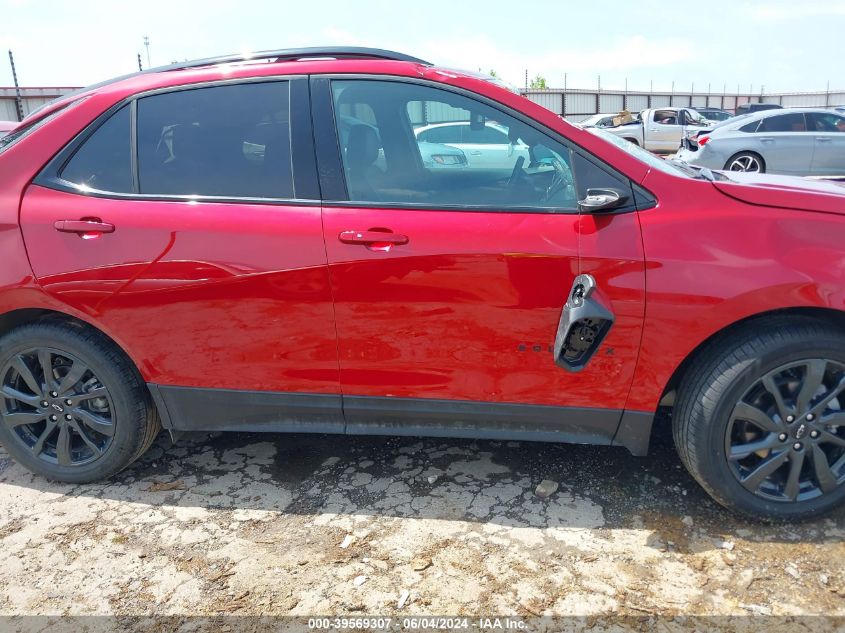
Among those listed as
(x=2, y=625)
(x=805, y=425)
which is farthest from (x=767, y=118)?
(x=2, y=625)

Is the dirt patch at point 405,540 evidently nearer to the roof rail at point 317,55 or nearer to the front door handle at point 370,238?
the front door handle at point 370,238

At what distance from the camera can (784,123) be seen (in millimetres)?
11516

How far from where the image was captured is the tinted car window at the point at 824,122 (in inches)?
452

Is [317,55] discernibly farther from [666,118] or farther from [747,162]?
[666,118]

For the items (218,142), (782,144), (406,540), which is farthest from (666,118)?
(406,540)

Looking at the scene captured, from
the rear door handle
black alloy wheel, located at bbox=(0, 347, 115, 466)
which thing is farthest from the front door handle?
black alloy wheel, located at bbox=(0, 347, 115, 466)

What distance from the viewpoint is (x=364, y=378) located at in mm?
2641

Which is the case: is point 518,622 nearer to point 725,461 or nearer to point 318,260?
point 725,461

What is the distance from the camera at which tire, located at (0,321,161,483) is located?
111 inches

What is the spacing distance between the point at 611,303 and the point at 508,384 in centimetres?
52

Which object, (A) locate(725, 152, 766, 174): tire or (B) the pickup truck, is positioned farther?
(B) the pickup truck

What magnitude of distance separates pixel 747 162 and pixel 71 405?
11.7 m

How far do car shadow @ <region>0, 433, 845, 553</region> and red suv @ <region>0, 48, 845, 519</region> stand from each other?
0.74 feet

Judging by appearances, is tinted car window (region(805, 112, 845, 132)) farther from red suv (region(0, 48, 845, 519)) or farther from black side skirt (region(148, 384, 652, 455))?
black side skirt (region(148, 384, 652, 455))
